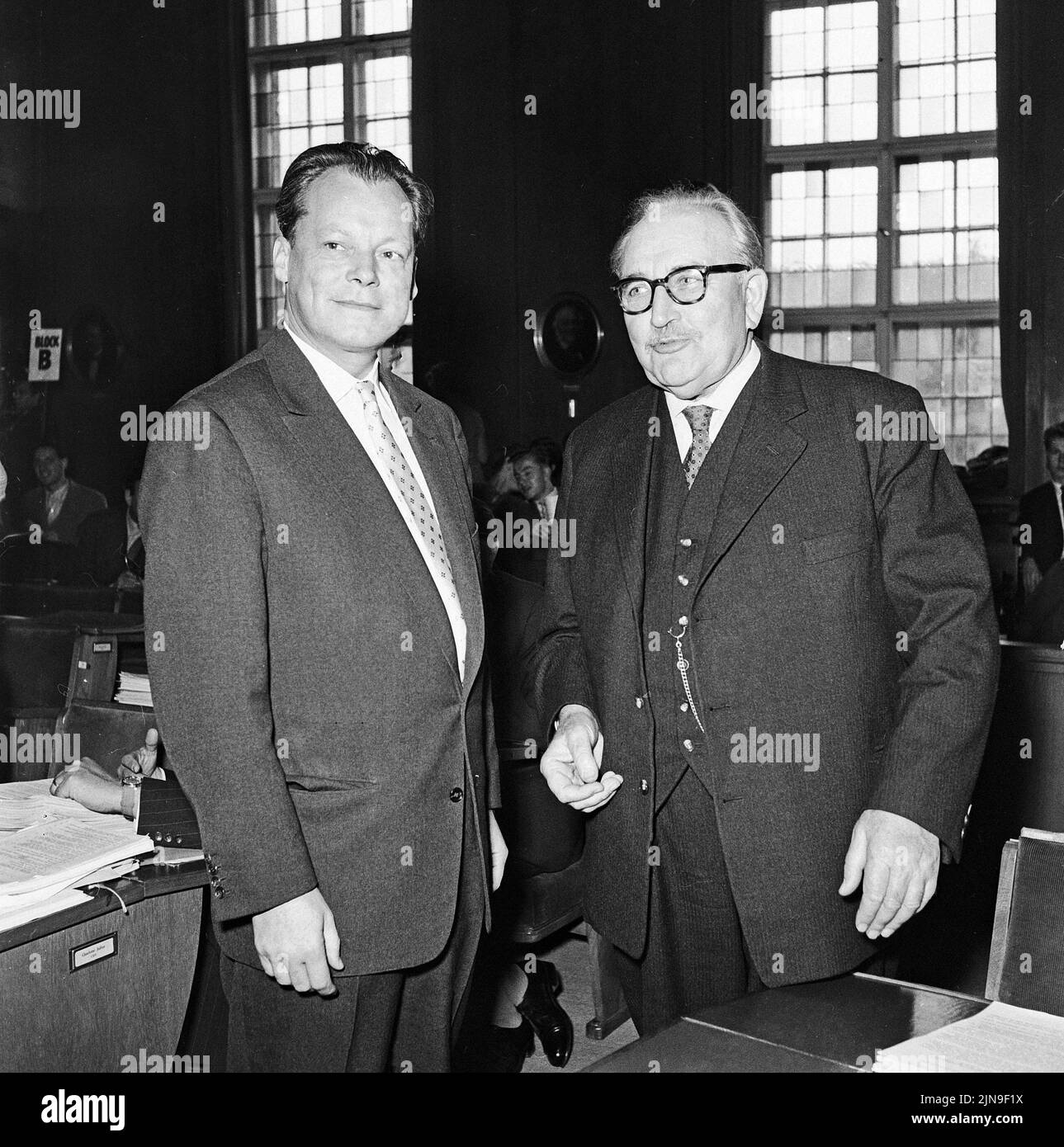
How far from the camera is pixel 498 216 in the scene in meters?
9.61

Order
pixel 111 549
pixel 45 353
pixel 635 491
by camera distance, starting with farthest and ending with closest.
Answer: pixel 45 353, pixel 111 549, pixel 635 491

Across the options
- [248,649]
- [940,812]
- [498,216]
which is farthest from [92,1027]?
[498,216]

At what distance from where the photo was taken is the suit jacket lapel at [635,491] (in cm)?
203

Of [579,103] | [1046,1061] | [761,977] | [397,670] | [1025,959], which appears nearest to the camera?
[1046,1061]

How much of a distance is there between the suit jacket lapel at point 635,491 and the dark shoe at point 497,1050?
1.66 m

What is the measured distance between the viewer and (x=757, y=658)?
191cm

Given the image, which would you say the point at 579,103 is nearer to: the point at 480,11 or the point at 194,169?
the point at 480,11

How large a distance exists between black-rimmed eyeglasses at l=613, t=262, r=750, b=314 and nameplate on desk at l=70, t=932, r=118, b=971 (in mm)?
1387

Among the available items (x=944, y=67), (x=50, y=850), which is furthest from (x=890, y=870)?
(x=944, y=67)

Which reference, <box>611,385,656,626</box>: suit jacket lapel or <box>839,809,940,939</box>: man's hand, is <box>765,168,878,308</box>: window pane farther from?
<box>839,809,940,939</box>: man's hand

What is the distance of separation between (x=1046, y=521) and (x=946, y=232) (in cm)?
283

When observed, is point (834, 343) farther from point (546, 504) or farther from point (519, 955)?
point (519, 955)

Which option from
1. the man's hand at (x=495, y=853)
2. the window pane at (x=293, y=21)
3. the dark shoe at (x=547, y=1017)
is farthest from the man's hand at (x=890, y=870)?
the window pane at (x=293, y=21)

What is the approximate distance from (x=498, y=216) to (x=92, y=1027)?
8.46 m
